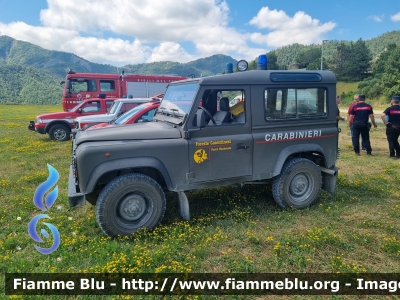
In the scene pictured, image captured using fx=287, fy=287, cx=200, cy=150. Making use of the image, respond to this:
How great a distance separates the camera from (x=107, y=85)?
16750mm

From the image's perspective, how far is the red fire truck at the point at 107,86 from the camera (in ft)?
51.9

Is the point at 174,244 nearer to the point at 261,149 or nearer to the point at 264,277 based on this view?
the point at 264,277

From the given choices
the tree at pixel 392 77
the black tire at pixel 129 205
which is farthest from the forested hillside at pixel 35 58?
the black tire at pixel 129 205

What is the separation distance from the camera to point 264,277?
317cm

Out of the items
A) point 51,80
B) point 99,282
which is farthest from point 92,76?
point 51,80

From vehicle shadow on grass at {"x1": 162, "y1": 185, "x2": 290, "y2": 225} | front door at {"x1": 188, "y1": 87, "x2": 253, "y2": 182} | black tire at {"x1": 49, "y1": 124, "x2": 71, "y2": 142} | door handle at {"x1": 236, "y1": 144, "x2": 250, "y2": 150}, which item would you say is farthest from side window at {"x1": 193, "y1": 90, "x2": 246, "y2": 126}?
black tire at {"x1": 49, "y1": 124, "x2": 71, "y2": 142}

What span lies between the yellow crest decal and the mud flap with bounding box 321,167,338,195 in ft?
7.91

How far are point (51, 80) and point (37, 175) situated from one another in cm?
10691

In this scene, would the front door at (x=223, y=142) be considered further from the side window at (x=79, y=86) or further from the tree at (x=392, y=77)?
the tree at (x=392, y=77)

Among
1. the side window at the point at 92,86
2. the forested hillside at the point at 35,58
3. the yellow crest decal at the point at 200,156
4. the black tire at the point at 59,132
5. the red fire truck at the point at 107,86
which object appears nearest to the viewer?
the yellow crest decal at the point at 200,156

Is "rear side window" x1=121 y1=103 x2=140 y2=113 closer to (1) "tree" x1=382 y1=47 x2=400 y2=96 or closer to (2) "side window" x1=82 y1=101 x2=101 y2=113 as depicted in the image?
(2) "side window" x1=82 y1=101 x2=101 y2=113

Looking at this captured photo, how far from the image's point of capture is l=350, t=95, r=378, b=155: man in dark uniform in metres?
8.81

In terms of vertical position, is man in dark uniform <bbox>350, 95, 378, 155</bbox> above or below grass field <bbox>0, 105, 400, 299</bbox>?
above

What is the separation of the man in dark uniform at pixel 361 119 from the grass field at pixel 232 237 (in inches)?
132
